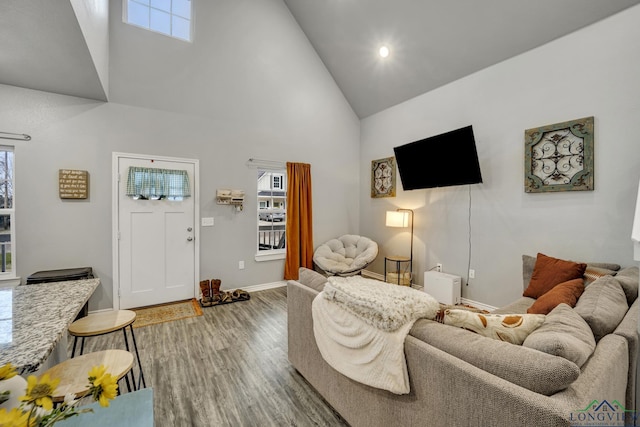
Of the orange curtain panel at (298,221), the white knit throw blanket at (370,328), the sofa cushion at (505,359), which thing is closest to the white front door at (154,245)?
the orange curtain panel at (298,221)

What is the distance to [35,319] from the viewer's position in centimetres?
106

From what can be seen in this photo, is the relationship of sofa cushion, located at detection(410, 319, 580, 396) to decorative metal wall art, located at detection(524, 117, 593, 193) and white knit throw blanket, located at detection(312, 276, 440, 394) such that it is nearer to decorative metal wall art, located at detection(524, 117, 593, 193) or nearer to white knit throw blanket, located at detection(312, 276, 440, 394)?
white knit throw blanket, located at detection(312, 276, 440, 394)

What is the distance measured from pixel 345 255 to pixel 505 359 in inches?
156

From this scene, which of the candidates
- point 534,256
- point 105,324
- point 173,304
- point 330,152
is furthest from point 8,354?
point 330,152

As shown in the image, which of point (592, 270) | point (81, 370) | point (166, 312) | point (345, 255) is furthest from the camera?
point (345, 255)

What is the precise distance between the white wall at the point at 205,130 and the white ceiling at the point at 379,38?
37cm

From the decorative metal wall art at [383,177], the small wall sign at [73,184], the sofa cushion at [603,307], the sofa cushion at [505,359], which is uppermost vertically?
the decorative metal wall art at [383,177]

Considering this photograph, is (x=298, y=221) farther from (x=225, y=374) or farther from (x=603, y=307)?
(x=603, y=307)

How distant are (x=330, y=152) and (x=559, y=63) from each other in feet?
10.9

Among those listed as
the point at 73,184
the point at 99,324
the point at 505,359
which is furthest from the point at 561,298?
the point at 73,184

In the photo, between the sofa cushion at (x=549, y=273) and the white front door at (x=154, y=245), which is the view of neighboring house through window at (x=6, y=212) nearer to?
the white front door at (x=154, y=245)

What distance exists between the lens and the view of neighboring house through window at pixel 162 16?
3506mm

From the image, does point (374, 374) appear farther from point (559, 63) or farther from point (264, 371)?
point (559, 63)

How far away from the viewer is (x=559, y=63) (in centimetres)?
296
